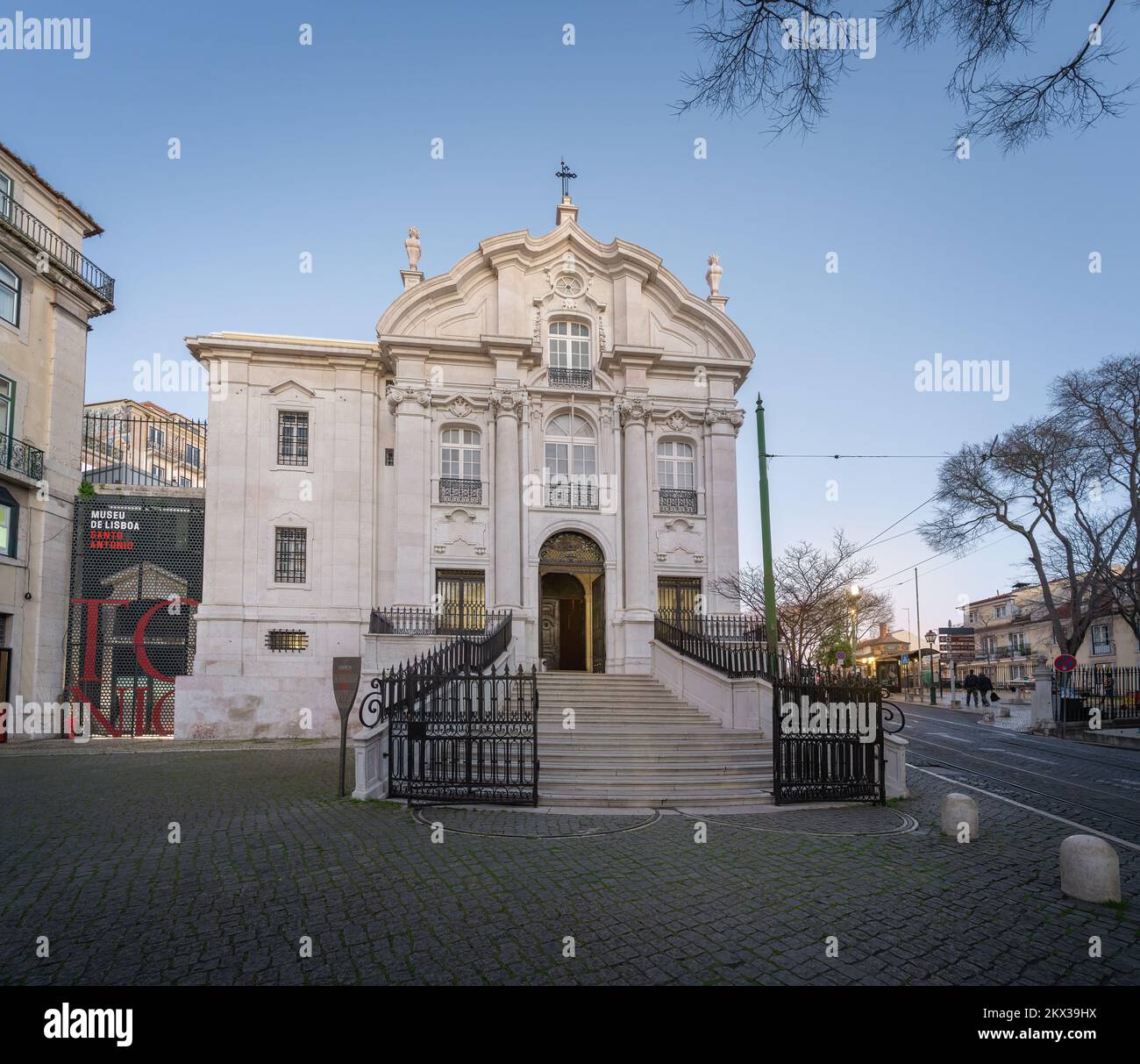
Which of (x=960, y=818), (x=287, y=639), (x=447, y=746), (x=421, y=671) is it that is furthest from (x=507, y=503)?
(x=960, y=818)

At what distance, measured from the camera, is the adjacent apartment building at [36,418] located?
20.0 meters

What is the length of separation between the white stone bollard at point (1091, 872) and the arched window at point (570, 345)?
1998 cm

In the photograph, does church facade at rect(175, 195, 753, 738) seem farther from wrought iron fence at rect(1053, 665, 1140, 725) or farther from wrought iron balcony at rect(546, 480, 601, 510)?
wrought iron fence at rect(1053, 665, 1140, 725)

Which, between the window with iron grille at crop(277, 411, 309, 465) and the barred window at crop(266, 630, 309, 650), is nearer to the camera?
the barred window at crop(266, 630, 309, 650)

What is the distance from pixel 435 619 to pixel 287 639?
4518mm

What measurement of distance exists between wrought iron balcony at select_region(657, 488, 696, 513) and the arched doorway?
8.28ft

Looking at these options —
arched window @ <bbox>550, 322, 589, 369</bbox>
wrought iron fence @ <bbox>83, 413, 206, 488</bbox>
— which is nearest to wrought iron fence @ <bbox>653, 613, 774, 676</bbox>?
arched window @ <bbox>550, 322, 589, 369</bbox>

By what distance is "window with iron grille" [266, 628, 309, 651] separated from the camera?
21.8 meters

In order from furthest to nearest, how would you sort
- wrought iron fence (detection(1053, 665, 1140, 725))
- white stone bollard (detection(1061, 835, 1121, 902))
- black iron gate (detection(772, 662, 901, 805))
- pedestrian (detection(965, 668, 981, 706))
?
pedestrian (detection(965, 668, 981, 706)) < wrought iron fence (detection(1053, 665, 1140, 725)) < black iron gate (detection(772, 662, 901, 805)) < white stone bollard (detection(1061, 835, 1121, 902))

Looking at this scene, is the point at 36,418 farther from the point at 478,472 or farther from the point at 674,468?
the point at 674,468

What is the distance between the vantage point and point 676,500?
23.7 metres

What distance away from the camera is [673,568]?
23.1 m
